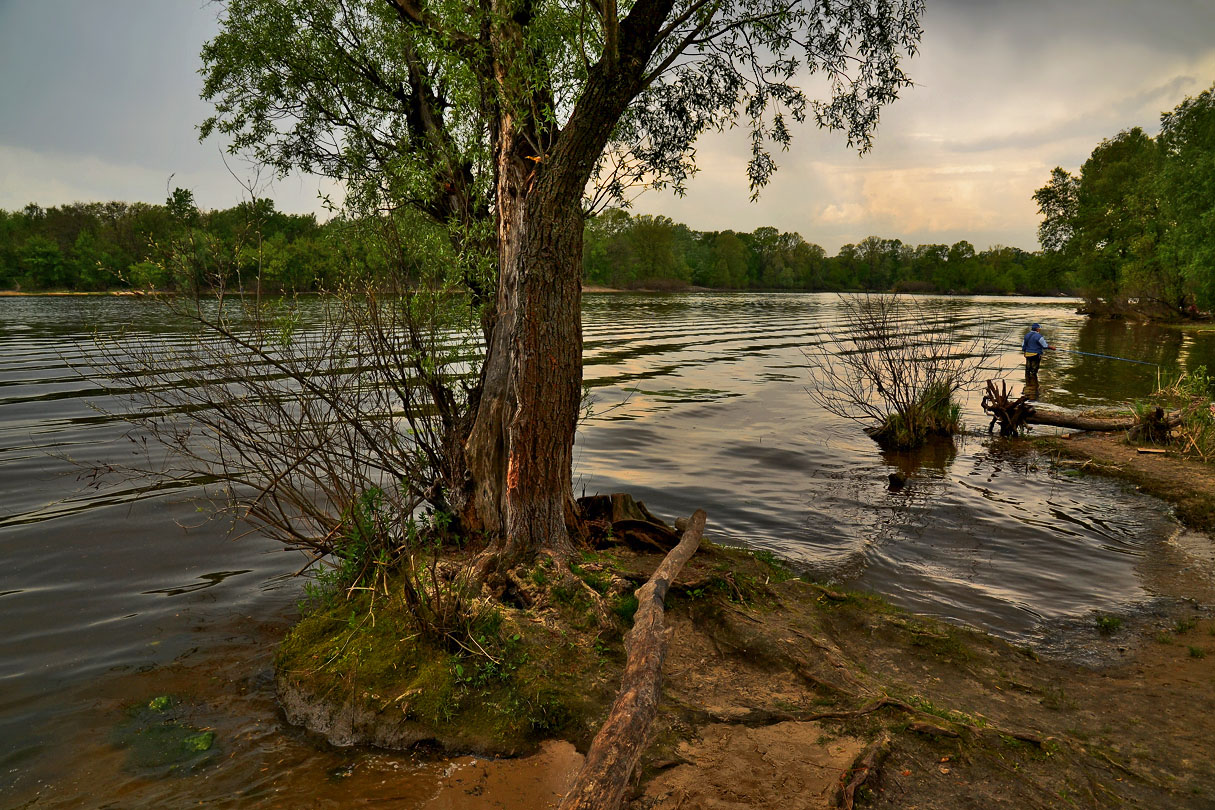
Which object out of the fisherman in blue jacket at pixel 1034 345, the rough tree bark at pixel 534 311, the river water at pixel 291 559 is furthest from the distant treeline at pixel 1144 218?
the rough tree bark at pixel 534 311

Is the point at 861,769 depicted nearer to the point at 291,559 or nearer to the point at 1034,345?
the point at 291,559

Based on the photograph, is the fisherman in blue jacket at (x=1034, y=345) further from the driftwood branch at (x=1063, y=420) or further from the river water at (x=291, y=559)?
the driftwood branch at (x=1063, y=420)

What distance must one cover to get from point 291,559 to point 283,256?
16.0 feet

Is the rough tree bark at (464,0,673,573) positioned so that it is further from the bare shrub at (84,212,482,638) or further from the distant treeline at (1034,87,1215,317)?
the distant treeline at (1034,87,1215,317)

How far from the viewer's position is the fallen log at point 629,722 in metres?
3.63

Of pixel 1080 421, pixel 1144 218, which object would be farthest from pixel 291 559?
pixel 1144 218

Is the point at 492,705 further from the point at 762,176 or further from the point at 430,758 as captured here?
the point at 762,176

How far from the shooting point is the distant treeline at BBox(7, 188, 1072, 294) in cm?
666

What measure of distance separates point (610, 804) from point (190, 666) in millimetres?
5612

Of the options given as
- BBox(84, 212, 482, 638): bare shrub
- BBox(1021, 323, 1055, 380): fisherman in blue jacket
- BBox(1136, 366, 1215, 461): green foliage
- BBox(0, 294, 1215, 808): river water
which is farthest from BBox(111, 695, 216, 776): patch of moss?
BBox(1021, 323, 1055, 380): fisherman in blue jacket

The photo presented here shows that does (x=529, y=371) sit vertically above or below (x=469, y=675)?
above

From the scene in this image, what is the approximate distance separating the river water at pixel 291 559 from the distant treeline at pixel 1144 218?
79.8 feet

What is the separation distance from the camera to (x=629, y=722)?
4.12 meters

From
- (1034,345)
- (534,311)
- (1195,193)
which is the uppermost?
(1195,193)
